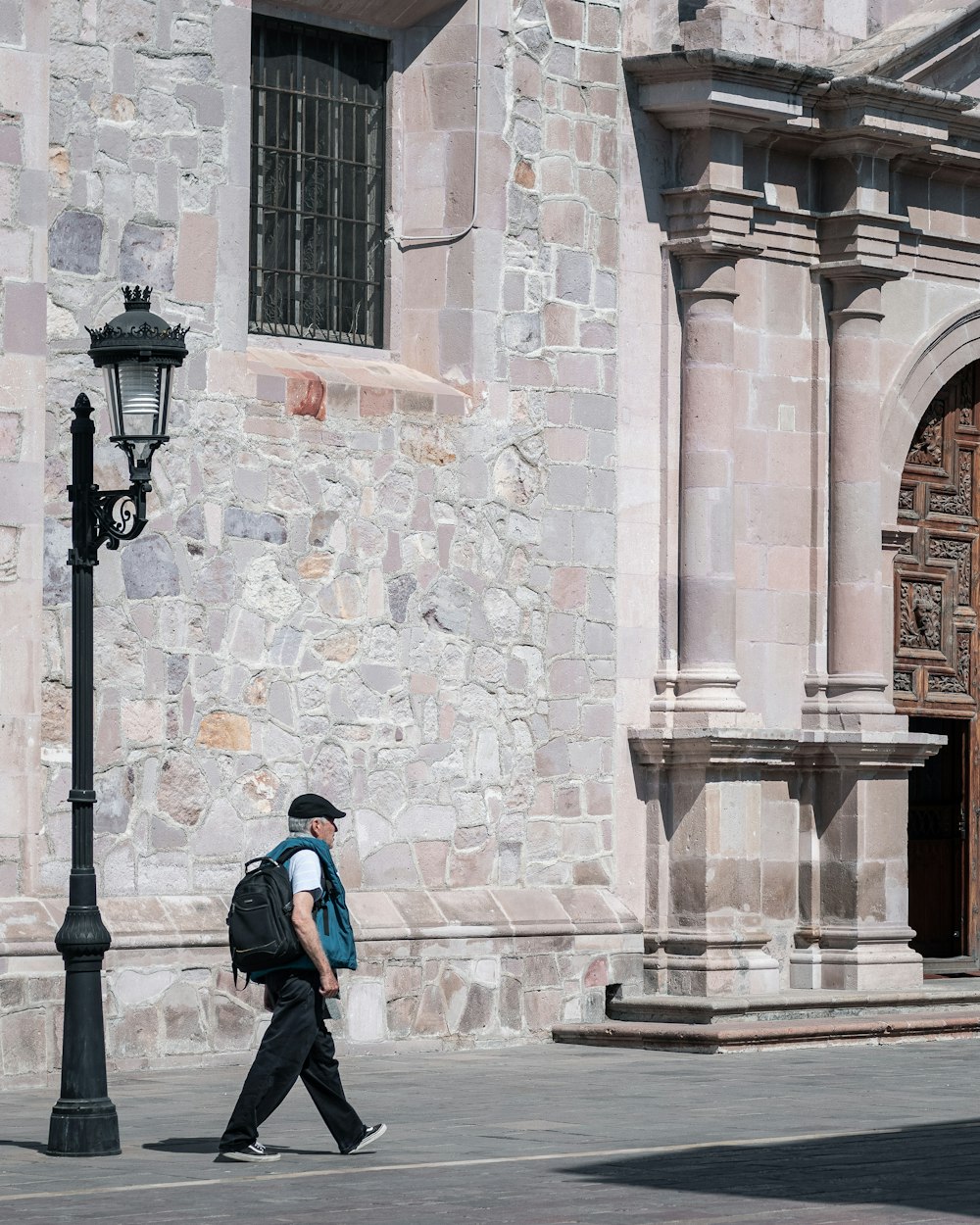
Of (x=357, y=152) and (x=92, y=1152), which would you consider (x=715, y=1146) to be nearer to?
(x=92, y=1152)

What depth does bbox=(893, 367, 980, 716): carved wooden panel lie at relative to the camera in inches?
834

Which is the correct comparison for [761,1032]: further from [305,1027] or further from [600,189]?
[305,1027]

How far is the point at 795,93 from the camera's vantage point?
19.4 m

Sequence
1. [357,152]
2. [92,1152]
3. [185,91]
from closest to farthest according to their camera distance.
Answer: [92,1152] < [185,91] < [357,152]

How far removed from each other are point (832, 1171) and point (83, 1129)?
320 cm

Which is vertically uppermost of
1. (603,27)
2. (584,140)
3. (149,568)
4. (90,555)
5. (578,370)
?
(603,27)

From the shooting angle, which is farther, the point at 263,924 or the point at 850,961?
the point at 850,961

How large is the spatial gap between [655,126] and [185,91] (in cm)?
402

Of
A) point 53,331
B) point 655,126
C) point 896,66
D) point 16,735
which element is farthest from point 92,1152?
point 896,66

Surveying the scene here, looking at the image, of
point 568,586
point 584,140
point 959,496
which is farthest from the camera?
point 959,496

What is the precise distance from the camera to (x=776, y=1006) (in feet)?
60.6

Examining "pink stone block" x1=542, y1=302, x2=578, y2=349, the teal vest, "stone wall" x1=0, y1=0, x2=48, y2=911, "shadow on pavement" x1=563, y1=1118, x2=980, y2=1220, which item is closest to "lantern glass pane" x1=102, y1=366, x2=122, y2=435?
the teal vest

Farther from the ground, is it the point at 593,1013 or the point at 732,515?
the point at 732,515

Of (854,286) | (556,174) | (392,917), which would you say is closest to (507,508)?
(556,174)
